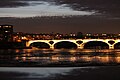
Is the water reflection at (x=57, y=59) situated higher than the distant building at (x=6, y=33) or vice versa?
the distant building at (x=6, y=33)

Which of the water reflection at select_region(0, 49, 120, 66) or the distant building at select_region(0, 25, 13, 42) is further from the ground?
the distant building at select_region(0, 25, 13, 42)

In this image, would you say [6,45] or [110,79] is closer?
[110,79]

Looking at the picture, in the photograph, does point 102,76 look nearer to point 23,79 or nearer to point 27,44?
point 23,79

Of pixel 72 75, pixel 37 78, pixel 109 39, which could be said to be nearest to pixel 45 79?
pixel 37 78

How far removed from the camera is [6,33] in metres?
175

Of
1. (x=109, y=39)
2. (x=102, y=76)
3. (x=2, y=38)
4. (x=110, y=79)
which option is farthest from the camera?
(x=2, y=38)

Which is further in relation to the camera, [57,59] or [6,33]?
[6,33]

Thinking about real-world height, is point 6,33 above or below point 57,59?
above

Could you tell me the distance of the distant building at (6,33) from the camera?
167 m

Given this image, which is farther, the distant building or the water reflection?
the distant building

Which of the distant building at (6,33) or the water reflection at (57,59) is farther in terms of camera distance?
the distant building at (6,33)

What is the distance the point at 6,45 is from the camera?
156 meters

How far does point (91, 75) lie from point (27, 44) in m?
134

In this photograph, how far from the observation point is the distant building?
548 ft
